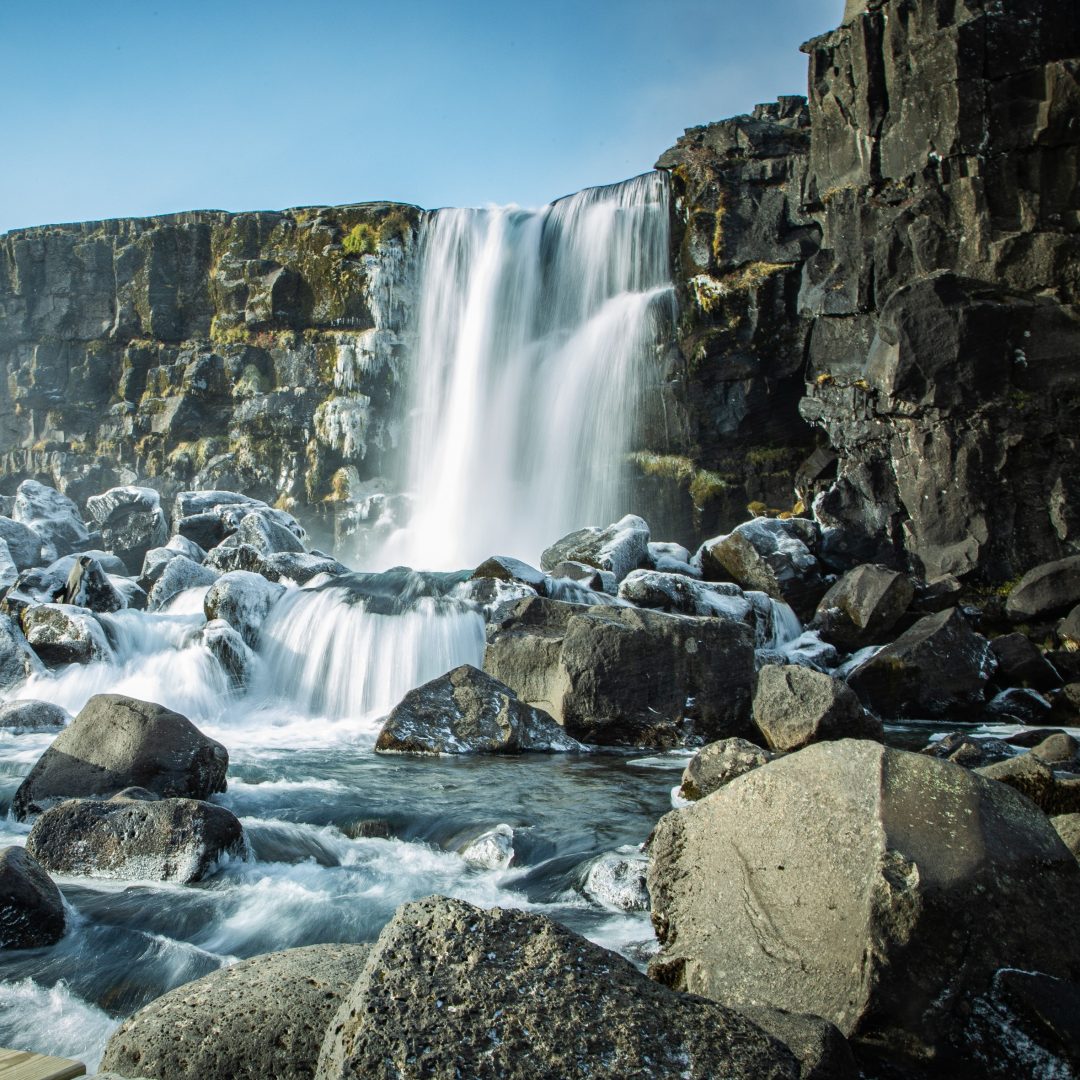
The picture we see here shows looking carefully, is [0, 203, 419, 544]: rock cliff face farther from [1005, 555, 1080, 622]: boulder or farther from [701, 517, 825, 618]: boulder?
[1005, 555, 1080, 622]: boulder

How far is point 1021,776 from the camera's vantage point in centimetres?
702

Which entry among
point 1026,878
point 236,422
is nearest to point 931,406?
point 1026,878

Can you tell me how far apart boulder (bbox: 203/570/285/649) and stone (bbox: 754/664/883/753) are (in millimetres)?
8337

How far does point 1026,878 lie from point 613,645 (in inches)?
282

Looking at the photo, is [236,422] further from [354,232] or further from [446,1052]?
[446,1052]

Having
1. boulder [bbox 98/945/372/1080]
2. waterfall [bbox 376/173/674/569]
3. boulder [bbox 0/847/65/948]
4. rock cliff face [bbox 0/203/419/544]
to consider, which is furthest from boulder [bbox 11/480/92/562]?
boulder [bbox 98/945/372/1080]

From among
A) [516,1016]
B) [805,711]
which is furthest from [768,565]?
[516,1016]

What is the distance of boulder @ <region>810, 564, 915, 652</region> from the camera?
53.2 ft

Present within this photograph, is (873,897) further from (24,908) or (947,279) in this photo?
(947,279)

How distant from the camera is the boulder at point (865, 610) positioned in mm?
16203

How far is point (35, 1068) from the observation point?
3154 millimetres

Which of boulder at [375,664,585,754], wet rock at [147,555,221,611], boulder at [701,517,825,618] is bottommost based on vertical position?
boulder at [375,664,585,754]

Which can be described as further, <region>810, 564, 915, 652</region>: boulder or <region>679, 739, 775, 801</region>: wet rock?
<region>810, 564, 915, 652</region>: boulder

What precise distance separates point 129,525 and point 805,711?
20863 millimetres
